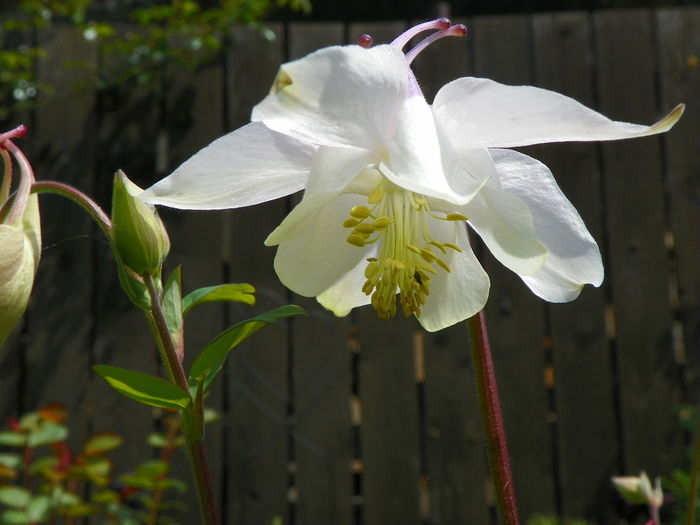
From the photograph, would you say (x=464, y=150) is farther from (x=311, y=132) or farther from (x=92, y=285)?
(x=92, y=285)

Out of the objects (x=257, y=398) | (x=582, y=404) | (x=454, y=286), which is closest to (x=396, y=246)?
(x=454, y=286)

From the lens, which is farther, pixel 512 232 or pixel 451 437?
pixel 451 437

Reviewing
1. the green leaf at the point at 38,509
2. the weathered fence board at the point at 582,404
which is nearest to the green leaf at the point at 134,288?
the green leaf at the point at 38,509

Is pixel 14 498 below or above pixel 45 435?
below

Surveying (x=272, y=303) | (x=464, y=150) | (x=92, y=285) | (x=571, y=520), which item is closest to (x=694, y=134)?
(x=571, y=520)

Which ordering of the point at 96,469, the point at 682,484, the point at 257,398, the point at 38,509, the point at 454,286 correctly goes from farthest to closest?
the point at 257,398, the point at 682,484, the point at 96,469, the point at 38,509, the point at 454,286

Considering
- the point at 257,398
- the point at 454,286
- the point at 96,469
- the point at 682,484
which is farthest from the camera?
the point at 257,398

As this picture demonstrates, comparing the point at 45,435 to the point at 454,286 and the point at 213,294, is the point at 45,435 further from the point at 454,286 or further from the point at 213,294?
the point at 454,286
